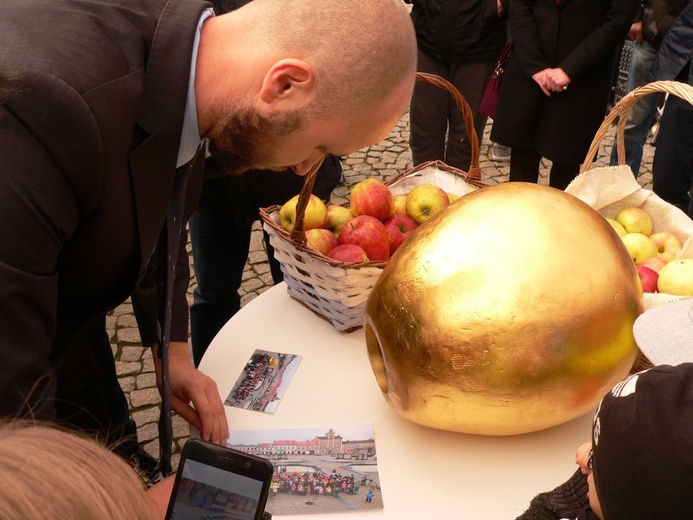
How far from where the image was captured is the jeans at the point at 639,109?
3.52m

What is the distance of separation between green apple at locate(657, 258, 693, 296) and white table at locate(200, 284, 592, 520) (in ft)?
1.13

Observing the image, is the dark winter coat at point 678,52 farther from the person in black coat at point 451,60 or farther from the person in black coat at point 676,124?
the person in black coat at point 451,60

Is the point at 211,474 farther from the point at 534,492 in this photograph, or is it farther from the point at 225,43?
the point at 225,43

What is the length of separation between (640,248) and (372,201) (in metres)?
0.67

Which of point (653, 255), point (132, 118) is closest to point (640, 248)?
point (653, 255)

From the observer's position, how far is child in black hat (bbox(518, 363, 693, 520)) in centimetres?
83

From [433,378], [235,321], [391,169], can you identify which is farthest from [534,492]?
[391,169]

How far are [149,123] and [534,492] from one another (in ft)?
2.99

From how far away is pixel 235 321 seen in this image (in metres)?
1.62

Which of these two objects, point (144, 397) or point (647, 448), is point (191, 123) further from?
point (144, 397)

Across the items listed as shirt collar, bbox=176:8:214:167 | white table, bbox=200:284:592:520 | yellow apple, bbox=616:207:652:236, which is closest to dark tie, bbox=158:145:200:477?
shirt collar, bbox=176:8:214:167

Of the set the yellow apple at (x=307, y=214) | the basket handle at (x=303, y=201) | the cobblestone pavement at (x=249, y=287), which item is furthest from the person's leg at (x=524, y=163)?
the basket handle at (x=303, y=201)

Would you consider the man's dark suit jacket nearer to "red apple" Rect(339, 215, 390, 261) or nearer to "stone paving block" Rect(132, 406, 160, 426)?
"red apple" Rect(339, 215, 390, 261)

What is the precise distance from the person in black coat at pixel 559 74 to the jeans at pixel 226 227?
47.7 inches
